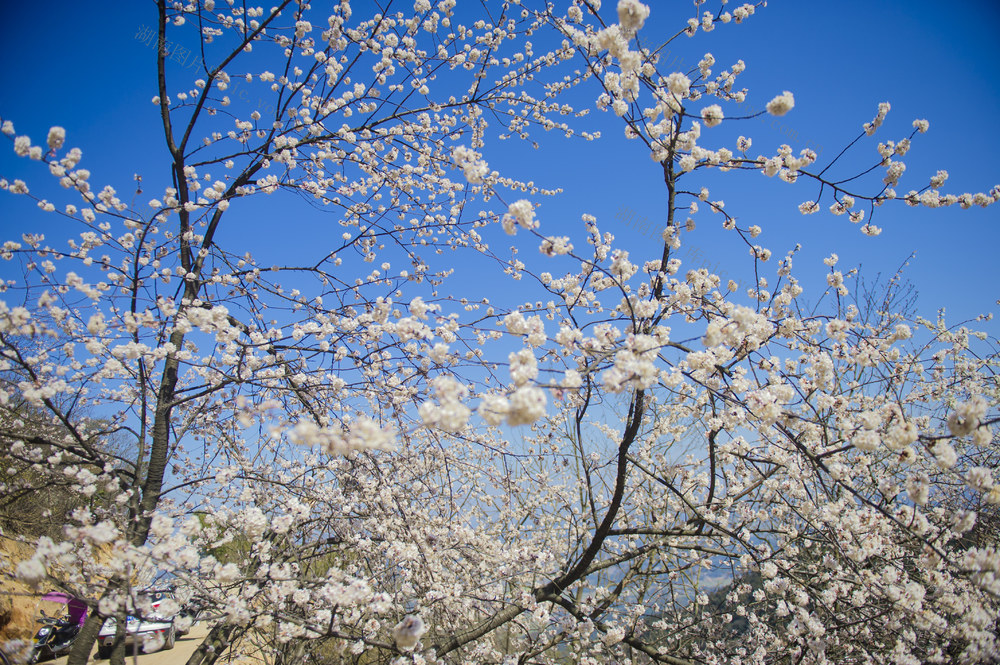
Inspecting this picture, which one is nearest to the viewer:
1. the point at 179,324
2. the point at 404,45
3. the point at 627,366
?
the point at 627,366

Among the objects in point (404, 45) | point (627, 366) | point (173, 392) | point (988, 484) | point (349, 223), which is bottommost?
point (173, 392)

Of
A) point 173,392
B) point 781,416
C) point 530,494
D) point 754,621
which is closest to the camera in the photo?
point 781,416

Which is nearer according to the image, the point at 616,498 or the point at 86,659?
the point at 86,659

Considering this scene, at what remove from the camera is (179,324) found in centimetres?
256

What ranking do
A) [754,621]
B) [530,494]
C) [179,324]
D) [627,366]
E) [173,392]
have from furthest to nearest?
[530,494] < [754,621] < [173,392] < [179,324] < [627,366]

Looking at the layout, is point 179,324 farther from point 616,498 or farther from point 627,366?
point 616,498

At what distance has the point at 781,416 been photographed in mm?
2301

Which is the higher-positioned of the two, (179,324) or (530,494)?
(530,494)

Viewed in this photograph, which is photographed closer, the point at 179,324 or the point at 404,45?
the point at 179,324

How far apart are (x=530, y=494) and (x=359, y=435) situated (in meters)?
6.27

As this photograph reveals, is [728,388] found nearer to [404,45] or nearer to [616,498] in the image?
[616,498]

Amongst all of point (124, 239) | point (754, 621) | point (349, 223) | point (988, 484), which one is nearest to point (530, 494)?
point (754, 621)

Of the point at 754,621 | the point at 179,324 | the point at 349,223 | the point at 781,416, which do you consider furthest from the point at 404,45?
the point at 754,621

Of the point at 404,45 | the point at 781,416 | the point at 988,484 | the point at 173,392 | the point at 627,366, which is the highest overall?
the point at 404,45
